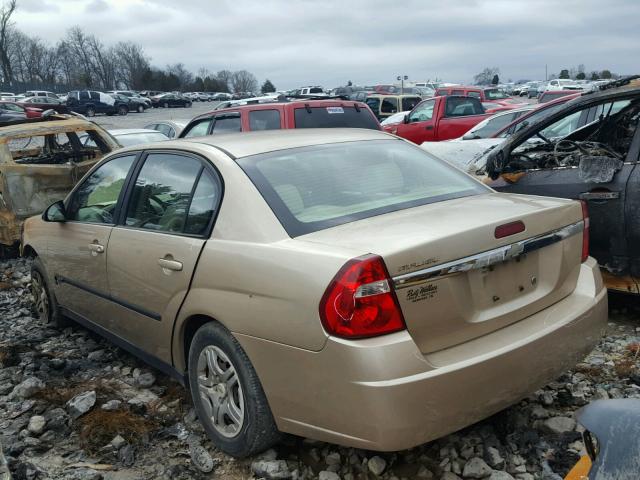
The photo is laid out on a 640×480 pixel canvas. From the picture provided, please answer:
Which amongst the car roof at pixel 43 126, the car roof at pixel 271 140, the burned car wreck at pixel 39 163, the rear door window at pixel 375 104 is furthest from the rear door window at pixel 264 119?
the rear door window at pixel 375 104

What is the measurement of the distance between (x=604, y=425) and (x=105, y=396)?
3.04m

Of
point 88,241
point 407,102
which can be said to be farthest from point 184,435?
point 407,102

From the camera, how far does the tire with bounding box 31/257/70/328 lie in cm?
491

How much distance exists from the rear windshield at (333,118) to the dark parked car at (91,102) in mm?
43308

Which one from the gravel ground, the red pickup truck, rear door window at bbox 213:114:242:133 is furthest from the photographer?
the red pickup truck

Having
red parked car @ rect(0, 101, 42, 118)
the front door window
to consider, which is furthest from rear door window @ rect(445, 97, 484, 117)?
red parked car @ rect(0, 101, 42, 118)

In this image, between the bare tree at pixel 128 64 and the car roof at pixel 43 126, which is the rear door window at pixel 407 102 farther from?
the bare tree at pixel 128 64

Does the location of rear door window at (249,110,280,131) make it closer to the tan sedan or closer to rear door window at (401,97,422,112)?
the tan sedan

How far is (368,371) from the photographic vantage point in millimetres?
2281

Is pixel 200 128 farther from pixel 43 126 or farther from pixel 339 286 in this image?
pixel 339 286

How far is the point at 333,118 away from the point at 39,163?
13.4 feet

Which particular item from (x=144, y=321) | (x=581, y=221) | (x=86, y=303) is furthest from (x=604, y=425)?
(x=86, y=303)

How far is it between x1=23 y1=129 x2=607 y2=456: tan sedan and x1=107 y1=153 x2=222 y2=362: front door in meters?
0.01

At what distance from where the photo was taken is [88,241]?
402 centimetres
